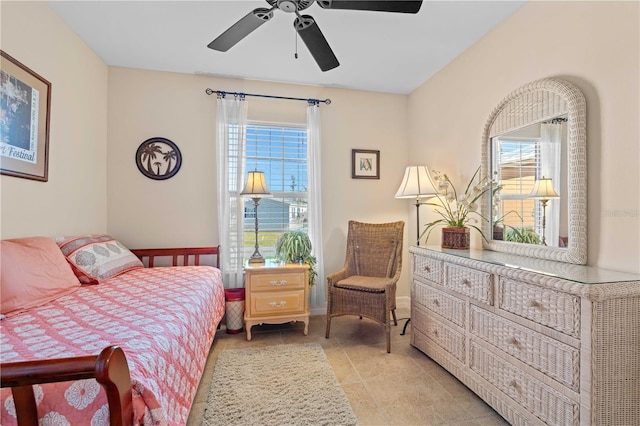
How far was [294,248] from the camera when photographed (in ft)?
9.61

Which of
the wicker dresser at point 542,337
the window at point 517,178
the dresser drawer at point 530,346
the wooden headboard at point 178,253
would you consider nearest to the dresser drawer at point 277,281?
the wooden headboard at point 178,253

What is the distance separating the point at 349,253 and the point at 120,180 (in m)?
2.47

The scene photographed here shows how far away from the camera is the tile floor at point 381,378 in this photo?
5.54ft

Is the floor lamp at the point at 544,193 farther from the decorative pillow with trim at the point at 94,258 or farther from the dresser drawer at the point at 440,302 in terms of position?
the decorative pillow with trim at the point at 94,258

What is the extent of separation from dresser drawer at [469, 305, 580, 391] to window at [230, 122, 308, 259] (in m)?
2.03

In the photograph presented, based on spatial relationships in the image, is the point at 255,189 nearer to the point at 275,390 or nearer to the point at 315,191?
the point at 315,191

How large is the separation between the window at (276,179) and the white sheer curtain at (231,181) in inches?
4.5

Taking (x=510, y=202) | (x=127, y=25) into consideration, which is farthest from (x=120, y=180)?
(x=510, y=202)

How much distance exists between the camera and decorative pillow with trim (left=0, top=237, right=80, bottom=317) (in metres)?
1.46

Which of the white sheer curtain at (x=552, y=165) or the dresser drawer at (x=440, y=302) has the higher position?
the white sheer curtain at (x=552, y=165)

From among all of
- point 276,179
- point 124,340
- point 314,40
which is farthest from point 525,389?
point 276,179

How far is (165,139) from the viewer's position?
2992 millimetres

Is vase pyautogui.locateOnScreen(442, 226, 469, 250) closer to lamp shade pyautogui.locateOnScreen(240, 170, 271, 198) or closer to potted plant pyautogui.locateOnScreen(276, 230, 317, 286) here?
potted plant pyautogui.locateOnScreen(276, 230, 317, 286)

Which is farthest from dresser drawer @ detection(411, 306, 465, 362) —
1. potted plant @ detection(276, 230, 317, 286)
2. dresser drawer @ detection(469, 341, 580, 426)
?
potted plant @ detection(276, 230, 317, 286)
